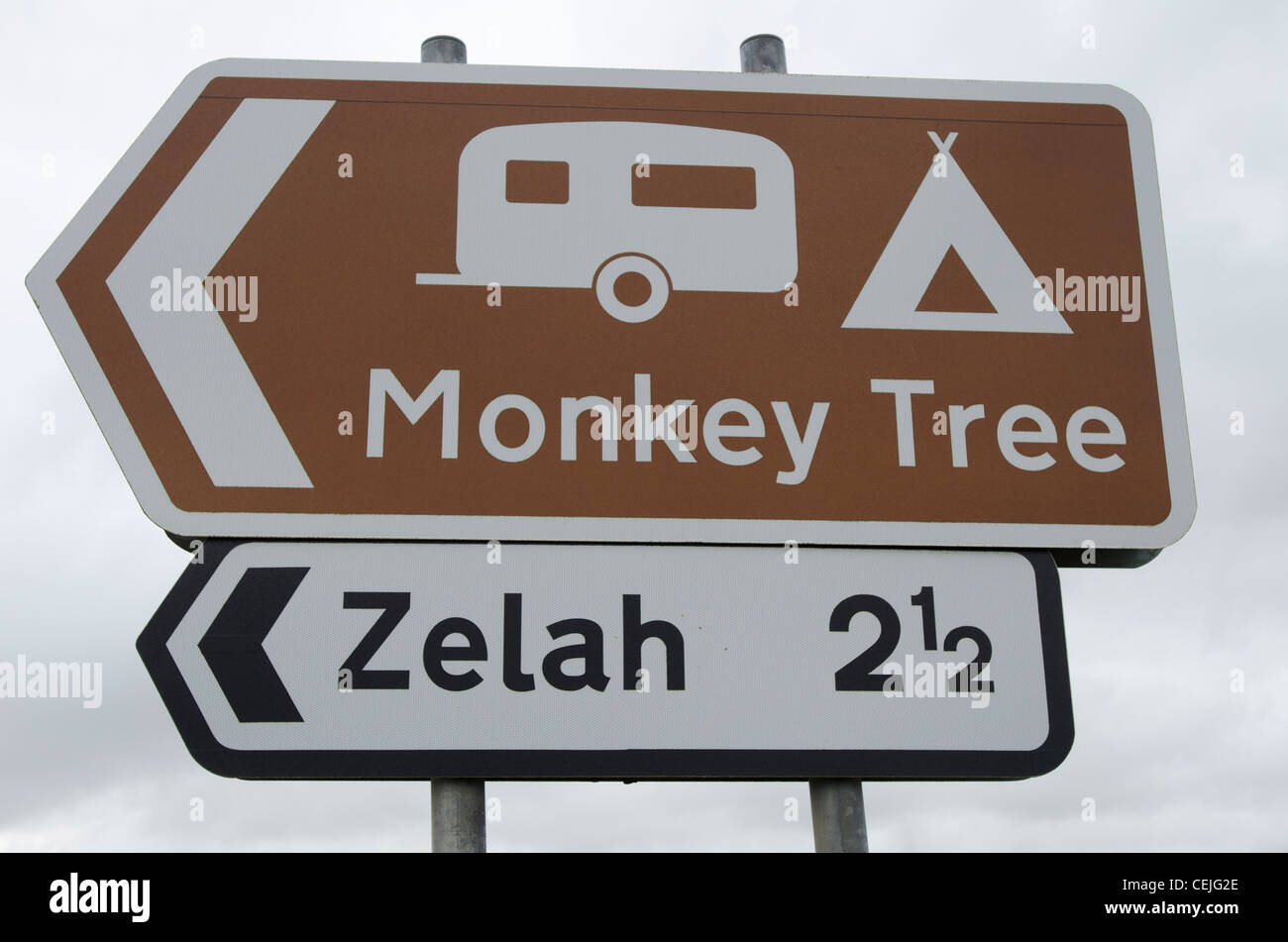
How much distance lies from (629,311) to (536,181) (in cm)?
54

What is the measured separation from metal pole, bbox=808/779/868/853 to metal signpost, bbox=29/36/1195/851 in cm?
1

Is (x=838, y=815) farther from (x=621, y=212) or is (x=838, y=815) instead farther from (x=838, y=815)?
(x=621, y=212)

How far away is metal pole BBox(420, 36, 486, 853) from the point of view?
10.6 feet

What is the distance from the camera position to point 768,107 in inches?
161

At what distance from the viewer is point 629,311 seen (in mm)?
3791

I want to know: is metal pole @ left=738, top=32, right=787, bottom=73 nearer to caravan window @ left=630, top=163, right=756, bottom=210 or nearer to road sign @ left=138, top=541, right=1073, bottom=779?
caravan window @ left=630, top=163, right=756, bottom=210

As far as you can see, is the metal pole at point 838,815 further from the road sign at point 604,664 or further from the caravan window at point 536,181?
the caravan window at point 536,181

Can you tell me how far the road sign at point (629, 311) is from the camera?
3549 millimetres

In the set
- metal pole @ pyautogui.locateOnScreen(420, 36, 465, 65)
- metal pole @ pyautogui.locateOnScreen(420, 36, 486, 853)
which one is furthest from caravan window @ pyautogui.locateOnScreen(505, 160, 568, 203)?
metal pole @ pyautogui.locateOnScreen(420, 36, 486, 853)

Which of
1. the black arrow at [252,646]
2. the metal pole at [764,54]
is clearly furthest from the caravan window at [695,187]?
the black arrow at [252,646]

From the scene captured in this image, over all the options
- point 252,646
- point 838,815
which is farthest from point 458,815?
point 838,815
